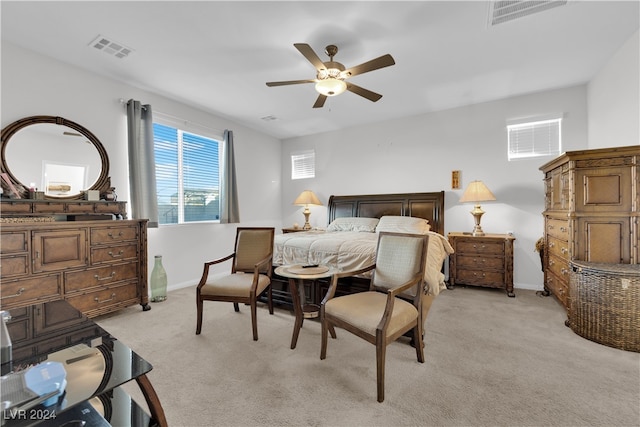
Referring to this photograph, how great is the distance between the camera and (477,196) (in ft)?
13.5

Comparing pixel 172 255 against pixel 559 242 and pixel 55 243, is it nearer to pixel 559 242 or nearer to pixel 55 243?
pixel 55 243

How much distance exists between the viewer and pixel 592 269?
2518mm

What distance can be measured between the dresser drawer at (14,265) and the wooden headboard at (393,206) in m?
4.42

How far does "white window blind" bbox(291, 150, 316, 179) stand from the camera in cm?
633

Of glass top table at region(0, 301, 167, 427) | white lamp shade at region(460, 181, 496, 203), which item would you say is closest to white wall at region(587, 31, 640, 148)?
white lamp shade at region(460, 181, 496, 203)

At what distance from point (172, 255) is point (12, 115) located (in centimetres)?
242

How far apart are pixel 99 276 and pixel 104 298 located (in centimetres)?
26

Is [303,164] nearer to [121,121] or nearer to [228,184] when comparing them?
[228,184]

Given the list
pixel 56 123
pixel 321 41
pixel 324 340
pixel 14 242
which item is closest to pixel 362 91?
pixel 321 41

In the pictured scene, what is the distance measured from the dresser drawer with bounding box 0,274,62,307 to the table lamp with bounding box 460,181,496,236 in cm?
518

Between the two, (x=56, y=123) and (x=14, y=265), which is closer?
(x=14, y=265)

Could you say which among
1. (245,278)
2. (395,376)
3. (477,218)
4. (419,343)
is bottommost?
(395,376)

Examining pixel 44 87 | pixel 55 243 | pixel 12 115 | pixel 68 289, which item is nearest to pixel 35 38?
pixel 44 87

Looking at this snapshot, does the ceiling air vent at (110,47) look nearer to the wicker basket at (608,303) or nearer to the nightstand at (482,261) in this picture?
the nightstand at (482,261)
